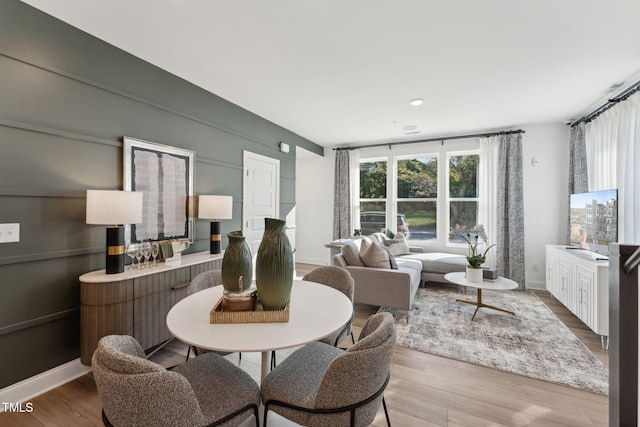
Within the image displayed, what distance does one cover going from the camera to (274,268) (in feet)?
4.12

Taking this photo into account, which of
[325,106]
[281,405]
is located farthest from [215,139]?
[281,405]

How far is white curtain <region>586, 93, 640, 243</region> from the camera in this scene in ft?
9.51

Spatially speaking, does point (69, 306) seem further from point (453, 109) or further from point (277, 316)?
point (453, 109)

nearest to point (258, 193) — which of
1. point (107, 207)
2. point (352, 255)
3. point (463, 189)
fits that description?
point (352, 255)

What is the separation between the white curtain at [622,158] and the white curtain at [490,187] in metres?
1.25

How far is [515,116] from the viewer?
4148 millimetres

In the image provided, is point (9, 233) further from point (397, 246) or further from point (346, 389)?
point (397, 246)

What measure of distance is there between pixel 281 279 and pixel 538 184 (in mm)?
5110

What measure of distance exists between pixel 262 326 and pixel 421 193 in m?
4.97

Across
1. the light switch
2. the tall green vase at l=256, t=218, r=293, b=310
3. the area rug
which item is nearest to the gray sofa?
the area rug

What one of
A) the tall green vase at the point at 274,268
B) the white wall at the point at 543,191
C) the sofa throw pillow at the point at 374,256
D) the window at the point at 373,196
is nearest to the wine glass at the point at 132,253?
the tall green vase at the point at 274,268

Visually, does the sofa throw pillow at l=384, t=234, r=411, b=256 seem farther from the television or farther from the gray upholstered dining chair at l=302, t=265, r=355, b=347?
the gray upholstered dining chair at l=302, t=265, r=355, b=347

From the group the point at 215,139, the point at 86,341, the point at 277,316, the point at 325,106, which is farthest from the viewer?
the point at 325,106

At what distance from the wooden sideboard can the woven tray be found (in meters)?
1.22
